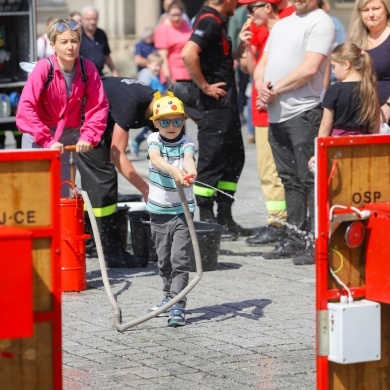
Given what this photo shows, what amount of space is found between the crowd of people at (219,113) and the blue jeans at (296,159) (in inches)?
0.4

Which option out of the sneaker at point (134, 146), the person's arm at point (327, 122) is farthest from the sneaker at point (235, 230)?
the sneaker at point (134, 146)

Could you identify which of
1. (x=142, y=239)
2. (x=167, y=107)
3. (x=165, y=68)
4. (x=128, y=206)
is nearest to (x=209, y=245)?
(x=142, y=239)

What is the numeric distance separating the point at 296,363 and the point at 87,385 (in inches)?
43.8

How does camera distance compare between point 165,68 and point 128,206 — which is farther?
point 165,68

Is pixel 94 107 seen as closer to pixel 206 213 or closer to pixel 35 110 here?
pixel 35 110

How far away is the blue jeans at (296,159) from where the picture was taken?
9031 millimetres

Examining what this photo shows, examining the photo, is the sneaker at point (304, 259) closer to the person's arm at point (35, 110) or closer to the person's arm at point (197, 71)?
the person's arm at point (197, 71)

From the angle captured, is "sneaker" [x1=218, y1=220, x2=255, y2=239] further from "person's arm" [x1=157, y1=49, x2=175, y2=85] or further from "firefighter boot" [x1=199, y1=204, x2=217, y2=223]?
"person's arm" [x1=157, y1=49, x2=175, y2=85]

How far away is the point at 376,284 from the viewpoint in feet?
16.7

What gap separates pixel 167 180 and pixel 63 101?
130 centimetres

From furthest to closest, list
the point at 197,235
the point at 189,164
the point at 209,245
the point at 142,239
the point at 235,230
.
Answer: the point at 235,230, the point at 142,239, the point at 209,245, the point at 197,235, the point at 189,164

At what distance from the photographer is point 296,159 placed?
9.12 meters

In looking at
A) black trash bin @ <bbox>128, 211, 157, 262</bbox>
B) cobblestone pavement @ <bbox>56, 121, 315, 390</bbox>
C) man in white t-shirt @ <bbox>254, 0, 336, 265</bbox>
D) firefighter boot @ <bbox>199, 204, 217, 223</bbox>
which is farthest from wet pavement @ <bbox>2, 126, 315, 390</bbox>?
firefighter boot @ <bbox>199, 204, 217, 223</bbox>

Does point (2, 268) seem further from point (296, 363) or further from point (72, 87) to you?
point (72, 87)
